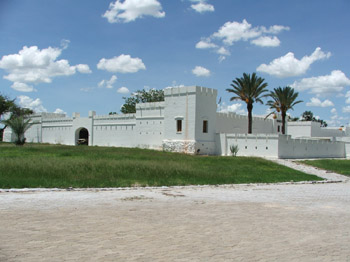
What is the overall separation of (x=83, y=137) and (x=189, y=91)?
60.4 feet

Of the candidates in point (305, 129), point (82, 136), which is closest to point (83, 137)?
Result: point (82, 136)

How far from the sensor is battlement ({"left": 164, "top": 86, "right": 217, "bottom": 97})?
31772 millimetres

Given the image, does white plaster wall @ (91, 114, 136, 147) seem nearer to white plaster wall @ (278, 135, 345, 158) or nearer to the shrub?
the shrub

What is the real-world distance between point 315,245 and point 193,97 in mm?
25846

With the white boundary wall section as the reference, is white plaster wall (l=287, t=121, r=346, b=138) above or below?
above

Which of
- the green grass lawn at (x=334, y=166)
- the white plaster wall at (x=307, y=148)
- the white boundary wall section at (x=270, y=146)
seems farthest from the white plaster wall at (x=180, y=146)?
the green grass lawn at (x=334, y=166)

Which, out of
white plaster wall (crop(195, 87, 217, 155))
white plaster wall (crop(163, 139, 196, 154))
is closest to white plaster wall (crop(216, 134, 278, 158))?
white plaster wall (crop(195, 87, 217, 155))

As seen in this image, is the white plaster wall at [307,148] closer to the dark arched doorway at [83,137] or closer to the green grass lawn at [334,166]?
the green grass lawn at [334,166]

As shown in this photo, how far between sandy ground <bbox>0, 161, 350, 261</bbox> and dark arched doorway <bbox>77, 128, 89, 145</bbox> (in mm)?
32571

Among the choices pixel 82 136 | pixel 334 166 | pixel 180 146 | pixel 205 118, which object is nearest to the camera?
pixel 334 166

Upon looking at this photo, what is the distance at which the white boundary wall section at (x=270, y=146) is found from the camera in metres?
29.8

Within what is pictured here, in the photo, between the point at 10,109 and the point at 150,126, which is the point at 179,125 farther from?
the point at 10,109

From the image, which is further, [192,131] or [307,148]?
[307,148]

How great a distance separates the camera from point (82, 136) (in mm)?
45125
